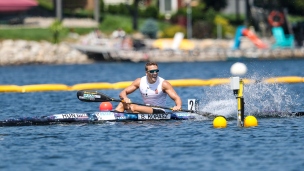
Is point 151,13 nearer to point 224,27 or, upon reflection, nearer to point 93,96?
point 224,27

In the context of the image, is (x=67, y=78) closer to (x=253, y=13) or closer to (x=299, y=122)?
(x=299, y=122)

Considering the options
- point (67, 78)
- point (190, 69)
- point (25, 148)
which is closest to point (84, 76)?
point (67, 78)

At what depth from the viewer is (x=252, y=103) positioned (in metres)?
27.1

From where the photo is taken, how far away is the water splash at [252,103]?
25427 millimetres

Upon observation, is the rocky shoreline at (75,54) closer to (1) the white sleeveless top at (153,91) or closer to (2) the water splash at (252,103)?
(2) the water splash at (252,103)

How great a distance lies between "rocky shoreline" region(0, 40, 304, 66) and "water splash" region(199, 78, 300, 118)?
116ft

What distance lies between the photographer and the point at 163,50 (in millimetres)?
65938

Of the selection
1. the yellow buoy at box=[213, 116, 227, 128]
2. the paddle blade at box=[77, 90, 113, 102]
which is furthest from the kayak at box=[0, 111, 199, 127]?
the yellow buoy at box=[213, 116, 227, 128]

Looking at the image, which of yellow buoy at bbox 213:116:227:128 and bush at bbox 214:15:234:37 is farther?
bush at bbox 214:15:234:37

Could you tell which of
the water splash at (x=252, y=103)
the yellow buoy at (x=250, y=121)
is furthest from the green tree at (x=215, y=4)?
the yellow buoy at (x=250, y=121)

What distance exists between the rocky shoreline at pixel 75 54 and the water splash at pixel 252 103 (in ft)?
116

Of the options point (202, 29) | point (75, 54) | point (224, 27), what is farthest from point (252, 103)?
point (224, 27)

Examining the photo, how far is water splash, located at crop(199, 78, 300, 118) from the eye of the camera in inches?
1001

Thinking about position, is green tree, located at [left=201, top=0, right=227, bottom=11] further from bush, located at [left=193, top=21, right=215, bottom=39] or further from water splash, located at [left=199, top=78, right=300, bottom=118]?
water splash, located at [left=199, top=78, right=300, bottom=118]
